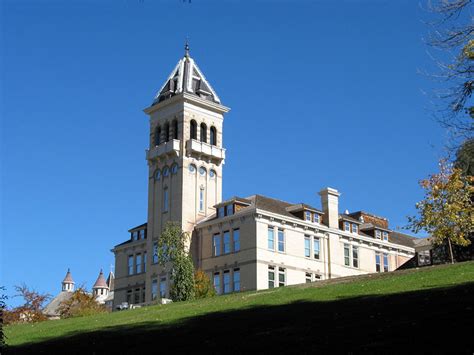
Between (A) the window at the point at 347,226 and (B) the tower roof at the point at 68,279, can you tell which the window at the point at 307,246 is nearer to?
(A) the window at the point at 347,226

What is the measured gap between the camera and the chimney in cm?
7769

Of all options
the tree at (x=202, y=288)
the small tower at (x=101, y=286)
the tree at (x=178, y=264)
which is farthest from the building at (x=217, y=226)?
the small tower at (x=101, y=286)

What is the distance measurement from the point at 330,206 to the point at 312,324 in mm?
55817

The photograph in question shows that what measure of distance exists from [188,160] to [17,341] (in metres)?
48.6

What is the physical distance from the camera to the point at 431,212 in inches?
2076

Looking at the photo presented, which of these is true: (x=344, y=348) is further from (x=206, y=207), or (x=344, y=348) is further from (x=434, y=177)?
(x=206, y=207)

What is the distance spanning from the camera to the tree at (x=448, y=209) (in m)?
51.3

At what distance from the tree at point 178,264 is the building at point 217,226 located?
25.9ft

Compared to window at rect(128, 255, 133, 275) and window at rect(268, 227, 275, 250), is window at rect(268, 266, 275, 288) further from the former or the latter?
window at rect(128, 255, 133, 275)

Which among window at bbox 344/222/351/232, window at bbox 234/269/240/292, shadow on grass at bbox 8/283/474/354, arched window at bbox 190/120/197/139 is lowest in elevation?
shadow on grass at bbox 8/283/474/354

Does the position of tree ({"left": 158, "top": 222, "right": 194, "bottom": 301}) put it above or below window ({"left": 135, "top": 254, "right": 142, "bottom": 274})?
below

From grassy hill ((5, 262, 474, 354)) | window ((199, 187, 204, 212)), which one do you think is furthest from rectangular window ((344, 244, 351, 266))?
grassy hill ((5, 262, 474, 354))

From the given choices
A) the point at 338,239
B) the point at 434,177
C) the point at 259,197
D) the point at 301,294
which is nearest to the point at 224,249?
the point at 259,197

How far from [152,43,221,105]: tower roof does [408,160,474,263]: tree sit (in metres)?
33.8
